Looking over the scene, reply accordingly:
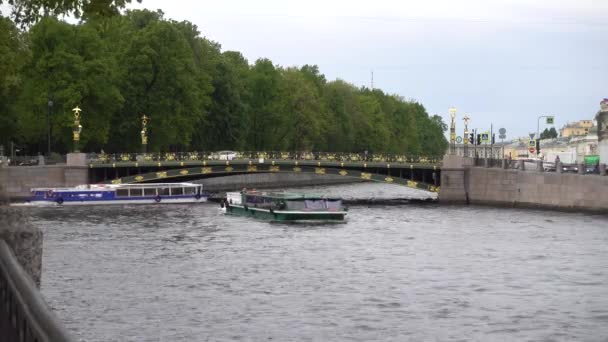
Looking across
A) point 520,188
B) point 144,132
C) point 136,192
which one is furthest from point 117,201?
point 520,188

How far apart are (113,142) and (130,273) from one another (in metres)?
57.1

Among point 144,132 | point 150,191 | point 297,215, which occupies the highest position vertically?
point 144,132

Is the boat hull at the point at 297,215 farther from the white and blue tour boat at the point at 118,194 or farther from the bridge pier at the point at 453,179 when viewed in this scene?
the bridge pier at the point at 453,179

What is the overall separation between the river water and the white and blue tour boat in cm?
1426

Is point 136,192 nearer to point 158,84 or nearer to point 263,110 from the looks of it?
point 158,84

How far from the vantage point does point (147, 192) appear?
81438 mm

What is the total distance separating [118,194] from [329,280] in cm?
4490

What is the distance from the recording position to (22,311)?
24.9 ft

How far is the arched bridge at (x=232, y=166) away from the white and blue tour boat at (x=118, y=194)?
1.51 m

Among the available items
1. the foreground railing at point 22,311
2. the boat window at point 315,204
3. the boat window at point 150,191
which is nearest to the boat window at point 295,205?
the boat window at point 315,204

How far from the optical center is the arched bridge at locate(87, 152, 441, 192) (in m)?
82.6

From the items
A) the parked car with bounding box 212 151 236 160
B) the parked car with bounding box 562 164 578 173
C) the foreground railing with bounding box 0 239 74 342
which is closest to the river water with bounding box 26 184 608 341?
the parked car with bounding box 562 164 578 173

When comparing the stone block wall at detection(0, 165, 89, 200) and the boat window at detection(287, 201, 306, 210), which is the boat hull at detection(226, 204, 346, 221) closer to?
the boat window at detection(287, 201, 306, 210)

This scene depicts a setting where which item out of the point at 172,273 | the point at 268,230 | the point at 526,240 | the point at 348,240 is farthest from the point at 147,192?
the point at 172,273
